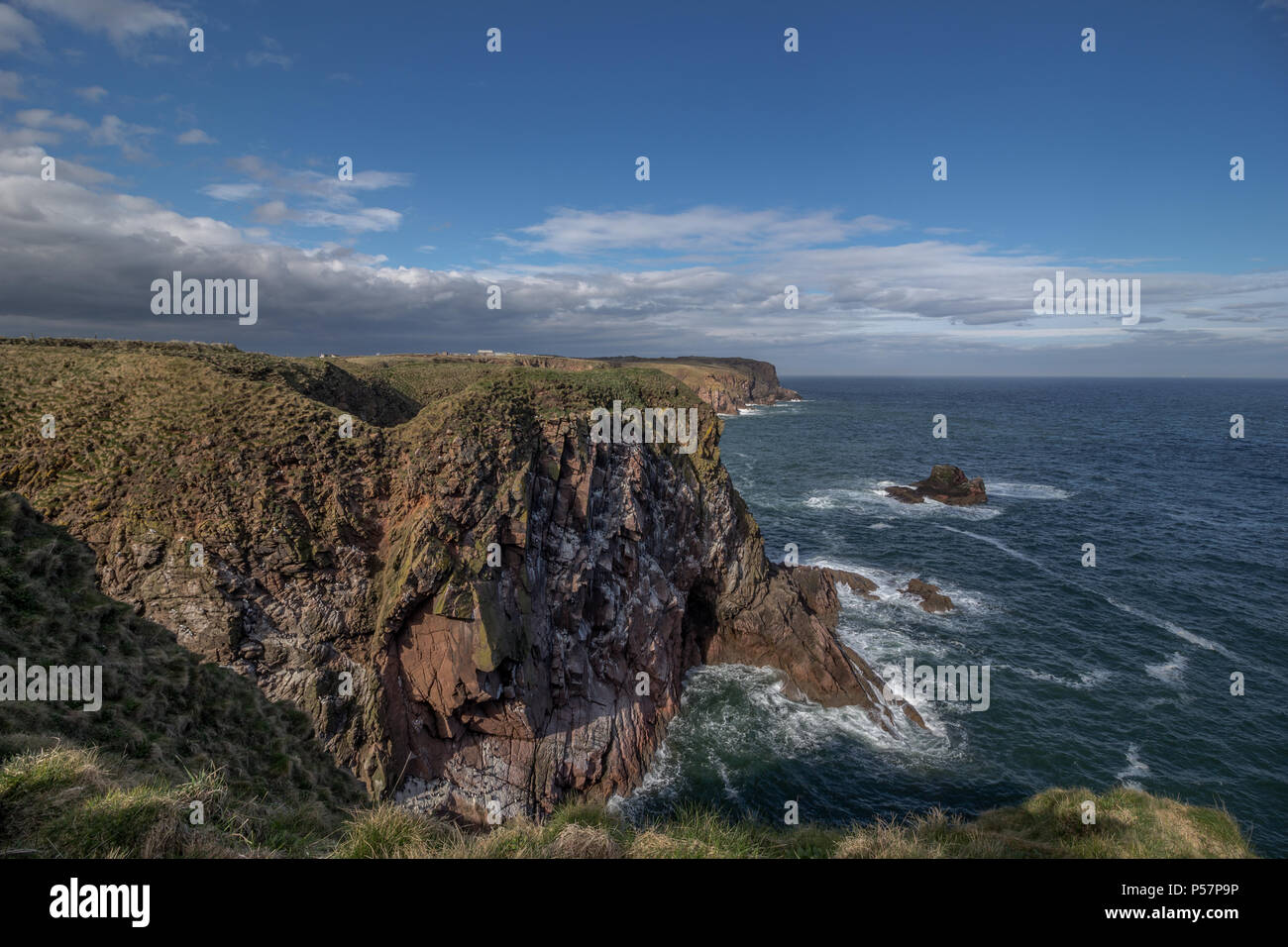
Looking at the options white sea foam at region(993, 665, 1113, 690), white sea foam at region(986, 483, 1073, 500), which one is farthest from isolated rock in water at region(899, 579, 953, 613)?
white sea foam at region(986, 483, 1073, 500)

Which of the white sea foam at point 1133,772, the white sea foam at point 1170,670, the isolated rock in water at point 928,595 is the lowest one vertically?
the white sea foam at point 1133,772

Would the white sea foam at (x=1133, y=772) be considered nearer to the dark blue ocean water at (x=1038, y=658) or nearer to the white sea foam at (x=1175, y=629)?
the dark blue ocean water at (x=1038, y=658)

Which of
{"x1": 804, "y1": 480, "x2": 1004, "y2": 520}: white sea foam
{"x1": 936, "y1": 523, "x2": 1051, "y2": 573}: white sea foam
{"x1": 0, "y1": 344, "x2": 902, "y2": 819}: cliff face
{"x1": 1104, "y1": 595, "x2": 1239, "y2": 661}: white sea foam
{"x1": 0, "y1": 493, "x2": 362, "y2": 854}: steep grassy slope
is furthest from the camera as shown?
{"x1": 804, "y1": 480, "x2": 1004, "y2": 520}: white sea foam

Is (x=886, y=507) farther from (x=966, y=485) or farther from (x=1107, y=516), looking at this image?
(x=1107, y=516)

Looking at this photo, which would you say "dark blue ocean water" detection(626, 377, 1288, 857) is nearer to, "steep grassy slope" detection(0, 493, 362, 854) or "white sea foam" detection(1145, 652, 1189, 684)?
"white sea foam" detection(1145, 652, 1189, 684)

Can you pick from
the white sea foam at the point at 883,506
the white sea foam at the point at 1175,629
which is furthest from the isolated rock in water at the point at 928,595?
the white sea foam at the point at 883,506
